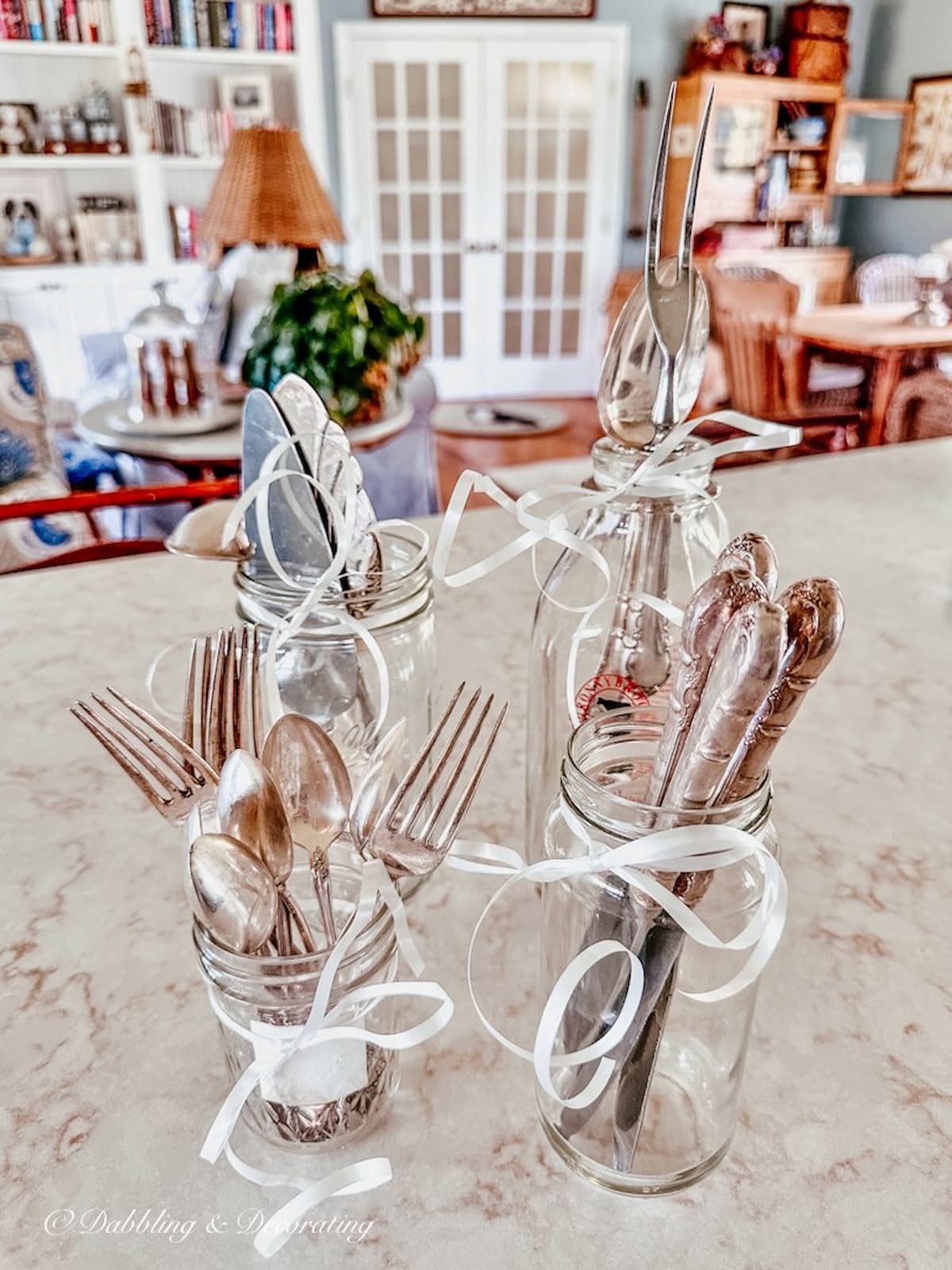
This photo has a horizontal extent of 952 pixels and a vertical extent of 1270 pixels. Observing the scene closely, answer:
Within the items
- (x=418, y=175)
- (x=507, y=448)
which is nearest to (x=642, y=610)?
(x=507, y=448)

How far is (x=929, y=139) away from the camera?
5.07 meters

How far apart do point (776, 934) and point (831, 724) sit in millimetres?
406

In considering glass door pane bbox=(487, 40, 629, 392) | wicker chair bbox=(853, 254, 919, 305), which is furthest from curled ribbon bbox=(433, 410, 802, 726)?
glass door pane bbox=(487, 40, 629, 392)

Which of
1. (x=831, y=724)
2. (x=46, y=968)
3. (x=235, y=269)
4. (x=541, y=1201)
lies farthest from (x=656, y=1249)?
(x=235, y=269)

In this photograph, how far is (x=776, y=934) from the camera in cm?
30

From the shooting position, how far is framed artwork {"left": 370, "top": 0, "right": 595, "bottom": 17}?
437 centimetres

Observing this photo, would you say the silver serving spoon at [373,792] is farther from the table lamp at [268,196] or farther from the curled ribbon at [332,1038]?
the table lamp at [268,196]

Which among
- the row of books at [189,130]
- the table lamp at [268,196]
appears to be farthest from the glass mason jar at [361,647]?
the row of books at [189,130]

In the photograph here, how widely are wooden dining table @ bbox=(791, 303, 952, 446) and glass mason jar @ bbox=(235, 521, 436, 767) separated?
293 centimetres

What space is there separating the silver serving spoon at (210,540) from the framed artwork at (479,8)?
480cm

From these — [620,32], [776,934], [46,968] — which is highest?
[620,32]

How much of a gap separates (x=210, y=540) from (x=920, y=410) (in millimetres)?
3127

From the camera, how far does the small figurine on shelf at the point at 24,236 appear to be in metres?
4.09

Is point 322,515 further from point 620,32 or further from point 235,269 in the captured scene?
point 620,32
